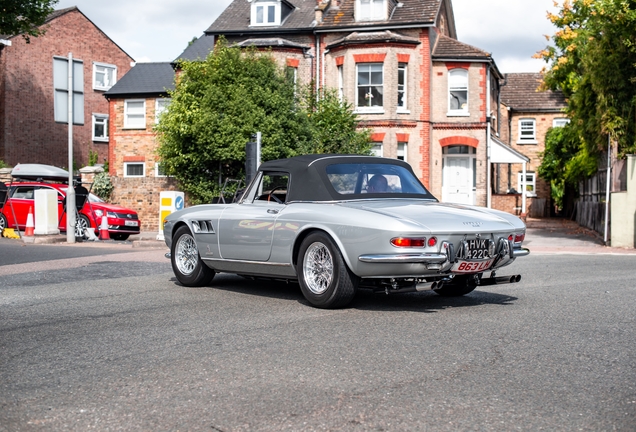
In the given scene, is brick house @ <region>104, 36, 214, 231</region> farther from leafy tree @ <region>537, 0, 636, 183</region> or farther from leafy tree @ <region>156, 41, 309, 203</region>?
leafy tree @ <region>537, 0, 636, 183</region>

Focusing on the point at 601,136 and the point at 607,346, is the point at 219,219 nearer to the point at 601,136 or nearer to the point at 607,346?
the point at 607,346

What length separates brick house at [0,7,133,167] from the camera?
135ft

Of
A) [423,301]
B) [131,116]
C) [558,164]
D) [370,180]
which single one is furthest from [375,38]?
[423,301]

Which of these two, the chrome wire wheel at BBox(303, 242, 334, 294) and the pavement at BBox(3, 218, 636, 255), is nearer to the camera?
the chrome wire wheel at BBox(303, 242, 334, 294)

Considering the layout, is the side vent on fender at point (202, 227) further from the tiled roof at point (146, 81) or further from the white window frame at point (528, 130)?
the white window frame at point (528, 130)

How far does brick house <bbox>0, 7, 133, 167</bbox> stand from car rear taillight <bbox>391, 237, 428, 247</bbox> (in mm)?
35345

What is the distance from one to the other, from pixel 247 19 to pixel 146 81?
26.6 feet

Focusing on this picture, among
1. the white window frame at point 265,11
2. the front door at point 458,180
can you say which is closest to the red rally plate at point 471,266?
the front door at point 458,180

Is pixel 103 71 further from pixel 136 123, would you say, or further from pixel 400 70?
pixel 400 70

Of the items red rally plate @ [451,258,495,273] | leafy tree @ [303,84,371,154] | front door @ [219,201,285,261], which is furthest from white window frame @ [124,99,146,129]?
red rally plate @ [451,258,495,273]

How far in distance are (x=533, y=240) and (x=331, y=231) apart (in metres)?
15.7

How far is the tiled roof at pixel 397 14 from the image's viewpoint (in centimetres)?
3081

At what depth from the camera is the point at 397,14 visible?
3156 cm

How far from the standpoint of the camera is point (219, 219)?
9195mm
